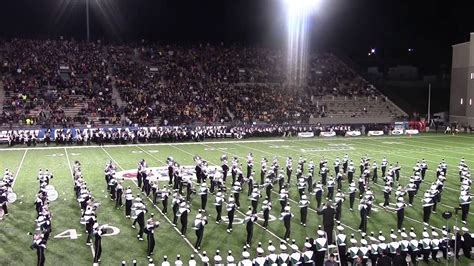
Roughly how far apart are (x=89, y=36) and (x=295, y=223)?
39.0 metres

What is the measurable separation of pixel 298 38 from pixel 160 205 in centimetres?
4187

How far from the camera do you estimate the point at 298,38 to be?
5397 centimetres

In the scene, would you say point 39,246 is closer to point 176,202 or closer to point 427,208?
point 176,202

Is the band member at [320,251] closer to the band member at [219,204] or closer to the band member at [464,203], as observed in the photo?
the band member at [219,204]

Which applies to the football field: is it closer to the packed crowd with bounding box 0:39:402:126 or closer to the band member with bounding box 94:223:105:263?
the band member with bounding box 94:223:105:263

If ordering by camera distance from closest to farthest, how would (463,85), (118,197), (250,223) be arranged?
1. (250,223)
2. (118,197)
3. (463,85)

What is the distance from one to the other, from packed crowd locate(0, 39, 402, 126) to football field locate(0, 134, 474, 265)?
6.19m

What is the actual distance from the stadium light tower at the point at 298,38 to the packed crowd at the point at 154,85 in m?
1.08

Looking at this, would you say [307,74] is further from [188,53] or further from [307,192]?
[307,192]

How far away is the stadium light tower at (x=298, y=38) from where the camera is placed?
4384 cm

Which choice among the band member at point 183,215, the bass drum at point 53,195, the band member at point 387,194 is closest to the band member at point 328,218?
the band member at point 183,215

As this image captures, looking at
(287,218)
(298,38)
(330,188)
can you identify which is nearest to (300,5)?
(298,38)

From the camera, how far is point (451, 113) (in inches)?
1850

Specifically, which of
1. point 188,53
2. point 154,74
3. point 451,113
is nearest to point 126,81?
point 154,74
